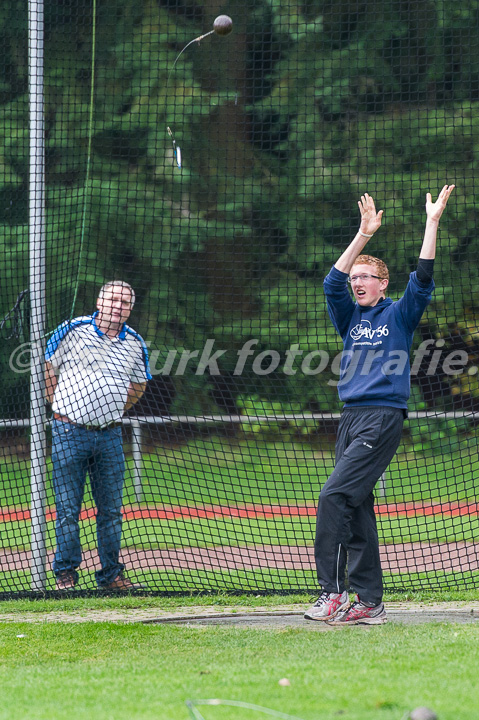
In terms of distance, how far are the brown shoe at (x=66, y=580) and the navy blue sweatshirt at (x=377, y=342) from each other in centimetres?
216

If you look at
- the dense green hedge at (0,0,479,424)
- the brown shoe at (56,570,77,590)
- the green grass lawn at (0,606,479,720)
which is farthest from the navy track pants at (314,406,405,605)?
the dense green hedge at (0,0,479,424)

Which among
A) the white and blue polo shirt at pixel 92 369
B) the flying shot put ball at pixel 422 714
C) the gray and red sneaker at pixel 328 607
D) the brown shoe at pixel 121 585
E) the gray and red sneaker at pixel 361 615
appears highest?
the white and blue polo shirt at pixel 92 369

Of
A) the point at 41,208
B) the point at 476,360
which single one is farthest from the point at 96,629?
the point at 476,360

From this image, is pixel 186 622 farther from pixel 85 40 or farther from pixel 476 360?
pixel 85 40

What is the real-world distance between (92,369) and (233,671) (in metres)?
2.69

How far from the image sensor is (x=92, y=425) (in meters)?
5.51

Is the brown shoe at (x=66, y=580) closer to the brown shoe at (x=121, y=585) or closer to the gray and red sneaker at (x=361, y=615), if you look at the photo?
the brown shoe at (x=121, y=585)

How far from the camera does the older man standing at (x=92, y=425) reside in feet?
17.9

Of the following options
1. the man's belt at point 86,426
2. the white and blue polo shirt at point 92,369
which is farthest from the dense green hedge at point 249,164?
the man's belt at point 86,426

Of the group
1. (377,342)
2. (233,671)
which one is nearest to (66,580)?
(233,671)

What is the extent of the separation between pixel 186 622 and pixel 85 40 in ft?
31.4

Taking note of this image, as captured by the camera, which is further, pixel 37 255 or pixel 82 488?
pixel 37 255

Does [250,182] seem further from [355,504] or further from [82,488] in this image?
[355,504]

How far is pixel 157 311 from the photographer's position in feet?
43.7
